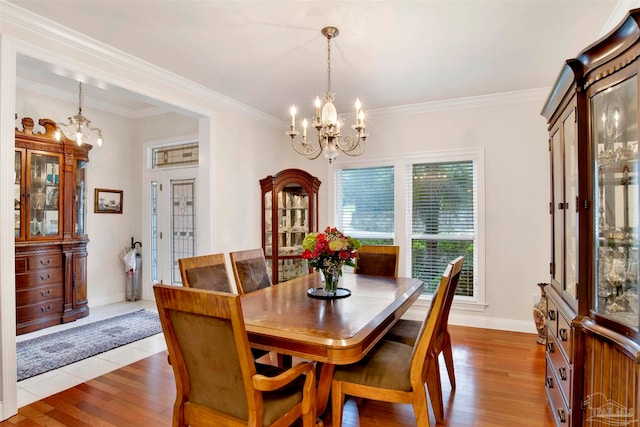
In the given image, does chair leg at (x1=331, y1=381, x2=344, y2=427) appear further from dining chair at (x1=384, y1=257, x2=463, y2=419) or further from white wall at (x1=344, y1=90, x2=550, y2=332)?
white wall at (x1=344, y1=90, x2=550, y2=332)

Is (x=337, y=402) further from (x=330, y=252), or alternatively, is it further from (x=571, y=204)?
(x=571, y=204)

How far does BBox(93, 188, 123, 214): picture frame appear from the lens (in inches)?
198

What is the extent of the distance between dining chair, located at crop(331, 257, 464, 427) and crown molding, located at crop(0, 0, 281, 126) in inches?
114

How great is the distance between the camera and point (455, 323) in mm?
4246

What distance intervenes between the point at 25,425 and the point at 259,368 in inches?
63.7

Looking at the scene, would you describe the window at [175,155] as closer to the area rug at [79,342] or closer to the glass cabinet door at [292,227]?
the glass cabinet door at [292,227]

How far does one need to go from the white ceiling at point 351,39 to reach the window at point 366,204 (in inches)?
48.8

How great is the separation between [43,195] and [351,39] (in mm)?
3885

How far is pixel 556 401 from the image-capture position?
7.01 ft

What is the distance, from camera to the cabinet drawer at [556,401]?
1.87 metres

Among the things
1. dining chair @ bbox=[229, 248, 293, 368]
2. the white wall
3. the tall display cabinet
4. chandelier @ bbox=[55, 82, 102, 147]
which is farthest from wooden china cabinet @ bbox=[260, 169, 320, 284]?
the tall display cabinet

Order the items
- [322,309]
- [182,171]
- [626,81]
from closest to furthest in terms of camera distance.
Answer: [626,81] → [322,309] → [182,171]

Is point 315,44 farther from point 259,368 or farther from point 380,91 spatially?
point 259,368

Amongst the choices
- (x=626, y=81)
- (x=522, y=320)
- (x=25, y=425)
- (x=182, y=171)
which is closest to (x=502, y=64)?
(x=626, y=81)
